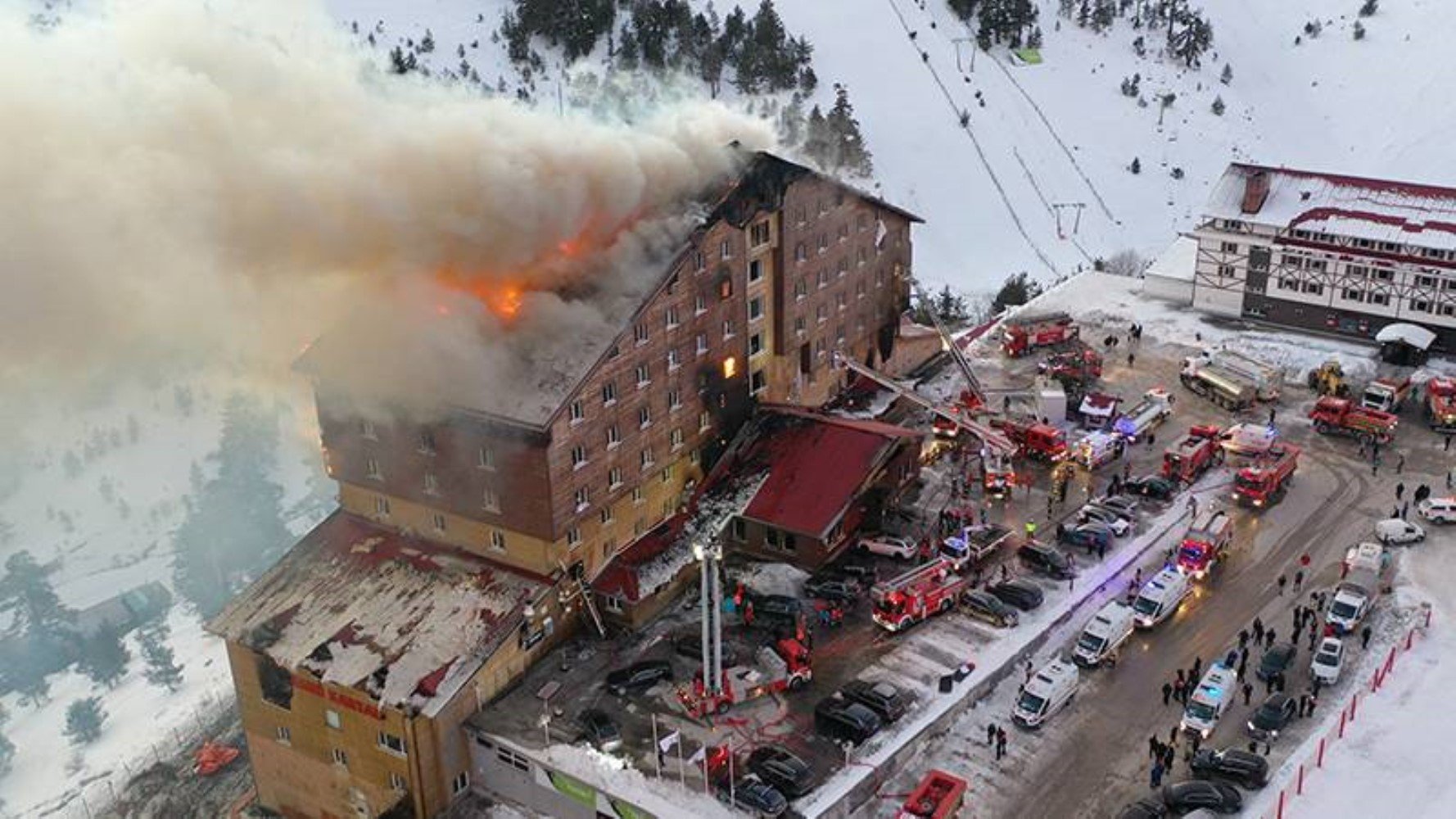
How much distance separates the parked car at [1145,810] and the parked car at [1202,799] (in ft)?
1.02

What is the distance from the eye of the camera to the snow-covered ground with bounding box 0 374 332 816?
66.7 m

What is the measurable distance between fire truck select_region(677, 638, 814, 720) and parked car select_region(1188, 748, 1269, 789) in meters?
12.6

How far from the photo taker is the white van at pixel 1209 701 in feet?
136

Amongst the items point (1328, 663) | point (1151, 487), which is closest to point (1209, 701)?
point (1328, 663)

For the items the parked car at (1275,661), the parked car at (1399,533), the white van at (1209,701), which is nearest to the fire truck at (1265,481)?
the parked car at (1399,533)

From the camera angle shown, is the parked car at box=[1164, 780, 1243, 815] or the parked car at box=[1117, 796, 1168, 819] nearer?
the parked car at box=[1117, 796, 1168, 819]

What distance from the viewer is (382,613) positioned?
4553 centimetres

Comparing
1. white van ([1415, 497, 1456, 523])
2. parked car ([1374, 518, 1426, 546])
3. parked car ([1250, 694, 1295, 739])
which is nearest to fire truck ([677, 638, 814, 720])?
parked car ([1250, 694, 1295, 739])

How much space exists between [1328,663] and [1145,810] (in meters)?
10.4

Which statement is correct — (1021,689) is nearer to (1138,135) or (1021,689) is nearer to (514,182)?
(514,182)

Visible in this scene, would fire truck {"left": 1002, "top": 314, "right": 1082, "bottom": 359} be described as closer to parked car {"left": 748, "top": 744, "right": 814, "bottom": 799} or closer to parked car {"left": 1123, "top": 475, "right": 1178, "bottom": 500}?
parked car {"left": 1123, "top": 475, "right": 1178, "bottom": 500}

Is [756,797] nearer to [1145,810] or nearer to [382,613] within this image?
[1145,810]

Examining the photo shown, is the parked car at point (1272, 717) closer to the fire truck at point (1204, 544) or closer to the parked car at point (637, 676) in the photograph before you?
the fire truck at point (1204, 544)

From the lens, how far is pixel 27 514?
8900 cm
